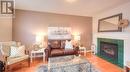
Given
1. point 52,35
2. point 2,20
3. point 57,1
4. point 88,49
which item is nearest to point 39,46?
point 52,35

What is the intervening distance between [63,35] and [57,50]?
1.12m

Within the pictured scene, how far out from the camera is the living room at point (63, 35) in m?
2.99

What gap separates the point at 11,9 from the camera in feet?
12.2

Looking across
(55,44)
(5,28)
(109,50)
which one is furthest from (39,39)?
(109,50)

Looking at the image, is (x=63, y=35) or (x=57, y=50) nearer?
(x=57, y=50)

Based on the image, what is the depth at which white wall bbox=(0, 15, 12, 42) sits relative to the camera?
3.31m

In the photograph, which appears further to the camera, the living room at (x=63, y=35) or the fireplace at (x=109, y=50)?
the fireplace at (x=109, y=50)

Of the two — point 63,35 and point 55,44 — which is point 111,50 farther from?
point 55,44

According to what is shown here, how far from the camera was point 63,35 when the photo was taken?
479cm

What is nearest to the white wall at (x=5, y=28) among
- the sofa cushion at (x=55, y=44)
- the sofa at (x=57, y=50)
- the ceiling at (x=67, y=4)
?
the ceiling at (x=67, y=4)

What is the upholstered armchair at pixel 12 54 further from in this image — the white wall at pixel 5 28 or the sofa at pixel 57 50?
the sofa at pixel 57 50

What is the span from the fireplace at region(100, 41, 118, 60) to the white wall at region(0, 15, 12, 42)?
13.5ft

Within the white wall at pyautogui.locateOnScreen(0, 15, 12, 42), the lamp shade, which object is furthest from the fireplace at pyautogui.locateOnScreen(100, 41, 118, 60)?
the white wall at pyautogui.locateOnScreen(0, 15, 12, 42)

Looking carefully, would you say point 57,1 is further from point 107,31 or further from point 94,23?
point 94,23
